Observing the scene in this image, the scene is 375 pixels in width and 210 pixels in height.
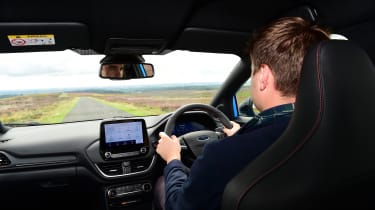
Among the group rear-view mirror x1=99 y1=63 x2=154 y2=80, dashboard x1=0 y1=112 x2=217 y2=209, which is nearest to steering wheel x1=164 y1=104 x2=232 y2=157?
dashboard x1=0 y1=112 x2=217 y2=209

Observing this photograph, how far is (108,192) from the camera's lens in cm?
365

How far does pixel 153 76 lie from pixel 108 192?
Result: 4.24 feet

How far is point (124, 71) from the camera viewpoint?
3502 mm

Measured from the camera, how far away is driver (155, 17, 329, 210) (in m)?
1.37

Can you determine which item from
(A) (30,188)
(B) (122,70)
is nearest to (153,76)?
(B) (122,70)

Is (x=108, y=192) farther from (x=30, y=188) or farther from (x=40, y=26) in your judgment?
(x=40, y=26)

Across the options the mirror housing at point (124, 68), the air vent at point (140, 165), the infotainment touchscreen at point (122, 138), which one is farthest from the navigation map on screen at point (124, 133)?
the mirror housing at point (124, 68)

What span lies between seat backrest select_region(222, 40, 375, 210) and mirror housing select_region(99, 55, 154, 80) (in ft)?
7.84

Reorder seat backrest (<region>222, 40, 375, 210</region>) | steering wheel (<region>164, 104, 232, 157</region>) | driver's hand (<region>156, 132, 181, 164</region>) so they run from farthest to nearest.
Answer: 1. steering wheel (<region>164, 104, 232, 157</region>)
2. driver's hand (<region>156, 132, 181, 164</region>)
3. seat backrest (<region>222, 40, 375, 210</region>)

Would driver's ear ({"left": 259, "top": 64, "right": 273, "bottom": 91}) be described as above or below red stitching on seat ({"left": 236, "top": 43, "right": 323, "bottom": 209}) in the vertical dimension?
above

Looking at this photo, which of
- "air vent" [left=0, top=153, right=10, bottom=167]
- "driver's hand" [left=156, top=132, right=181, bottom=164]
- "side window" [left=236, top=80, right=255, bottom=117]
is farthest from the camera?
"side window" [left=236, top=80, right=255, bottom=117]

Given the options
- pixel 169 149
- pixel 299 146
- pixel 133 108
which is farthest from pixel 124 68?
pixel 299 146

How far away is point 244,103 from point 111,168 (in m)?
1.80

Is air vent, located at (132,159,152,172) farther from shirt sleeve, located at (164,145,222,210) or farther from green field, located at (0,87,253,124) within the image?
shirt sleeve, located at (164,145,222,210)
